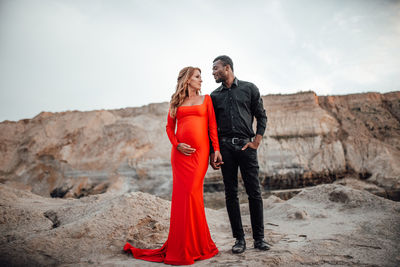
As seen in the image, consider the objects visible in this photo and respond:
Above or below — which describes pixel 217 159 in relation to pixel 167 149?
below

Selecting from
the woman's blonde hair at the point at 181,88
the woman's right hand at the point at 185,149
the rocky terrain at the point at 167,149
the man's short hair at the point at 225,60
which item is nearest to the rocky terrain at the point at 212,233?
the woman's right hand at the point at 185,149

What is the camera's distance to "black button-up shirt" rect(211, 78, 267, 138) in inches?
118

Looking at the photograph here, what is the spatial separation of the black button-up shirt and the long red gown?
0.12 metres

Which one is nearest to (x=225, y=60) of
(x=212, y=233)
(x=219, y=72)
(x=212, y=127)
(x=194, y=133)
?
(x=219, y=72)

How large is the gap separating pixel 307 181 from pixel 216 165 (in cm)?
1239

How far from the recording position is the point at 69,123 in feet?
59.1

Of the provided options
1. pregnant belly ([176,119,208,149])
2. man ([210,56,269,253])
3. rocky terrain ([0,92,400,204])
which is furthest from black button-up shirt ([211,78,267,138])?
rocky terrain ([0,92,400,204])

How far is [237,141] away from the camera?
2.96 meters

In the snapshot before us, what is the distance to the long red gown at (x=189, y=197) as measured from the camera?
270 cm

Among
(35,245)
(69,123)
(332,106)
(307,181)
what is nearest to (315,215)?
(35,245)

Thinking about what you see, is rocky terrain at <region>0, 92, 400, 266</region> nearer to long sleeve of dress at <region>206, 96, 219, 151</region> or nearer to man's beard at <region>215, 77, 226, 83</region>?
long sleeve of dress at <region>206, 96, 219, 151</region>

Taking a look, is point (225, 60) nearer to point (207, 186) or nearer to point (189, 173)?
point (189, 173)

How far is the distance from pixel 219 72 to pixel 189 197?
5.37ft

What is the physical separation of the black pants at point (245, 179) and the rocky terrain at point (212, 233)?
12.2 inches
